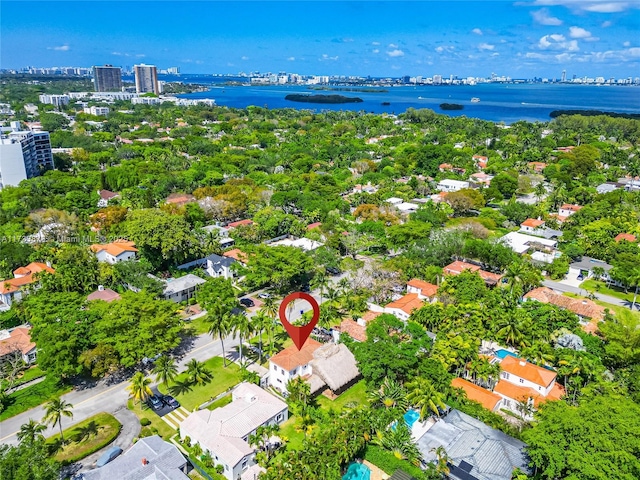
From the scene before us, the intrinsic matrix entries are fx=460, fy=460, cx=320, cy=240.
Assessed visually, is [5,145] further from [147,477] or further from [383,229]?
[147,477]

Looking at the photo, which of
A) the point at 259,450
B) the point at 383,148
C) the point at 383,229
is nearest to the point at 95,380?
the point at 259,450

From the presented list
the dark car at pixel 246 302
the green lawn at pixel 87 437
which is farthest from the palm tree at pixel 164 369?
the dark car at pixel 246 302

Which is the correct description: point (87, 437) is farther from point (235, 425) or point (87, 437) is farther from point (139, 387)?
point (235, 425)

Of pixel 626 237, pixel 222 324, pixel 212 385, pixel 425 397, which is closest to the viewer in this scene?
pixel 425 397

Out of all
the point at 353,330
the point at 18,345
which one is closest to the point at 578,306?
the point at 353,330

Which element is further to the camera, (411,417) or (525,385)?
(525,385)

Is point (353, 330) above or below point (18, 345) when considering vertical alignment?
above

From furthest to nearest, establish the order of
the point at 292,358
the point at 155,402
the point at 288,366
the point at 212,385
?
the point at 212,385 → the point at 292,358 → the point at 288,366 → the point at 155,402
